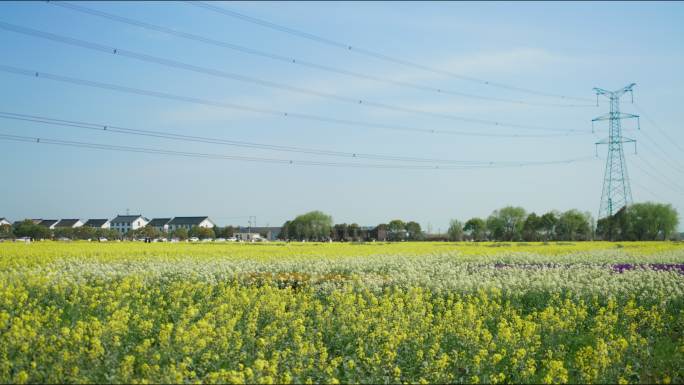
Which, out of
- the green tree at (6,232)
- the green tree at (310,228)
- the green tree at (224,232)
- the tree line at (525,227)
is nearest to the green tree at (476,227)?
the tree line at (525,227)

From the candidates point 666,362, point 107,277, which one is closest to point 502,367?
point 666,362

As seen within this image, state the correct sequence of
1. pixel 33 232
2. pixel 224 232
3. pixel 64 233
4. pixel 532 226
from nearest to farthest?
pixel 33 232 → pixel 64 233 → pixel 532 226 → pixel 224 232

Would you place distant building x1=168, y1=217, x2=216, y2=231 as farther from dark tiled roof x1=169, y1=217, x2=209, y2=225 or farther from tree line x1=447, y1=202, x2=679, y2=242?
tree line x1=447, y1=202, x2=679, y2=242

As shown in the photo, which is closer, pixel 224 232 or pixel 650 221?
pixel 650 221

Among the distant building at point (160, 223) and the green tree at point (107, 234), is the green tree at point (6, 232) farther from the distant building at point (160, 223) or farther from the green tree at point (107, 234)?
the distant building at point (160, 223)

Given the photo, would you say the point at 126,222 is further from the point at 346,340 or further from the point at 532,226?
the point at 346,340

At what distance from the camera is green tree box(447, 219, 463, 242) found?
104 metres

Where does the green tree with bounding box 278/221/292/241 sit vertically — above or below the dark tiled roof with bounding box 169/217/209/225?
below

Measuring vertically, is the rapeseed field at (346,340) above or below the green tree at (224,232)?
below

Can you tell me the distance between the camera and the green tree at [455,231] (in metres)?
104

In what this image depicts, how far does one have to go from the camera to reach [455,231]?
364ft

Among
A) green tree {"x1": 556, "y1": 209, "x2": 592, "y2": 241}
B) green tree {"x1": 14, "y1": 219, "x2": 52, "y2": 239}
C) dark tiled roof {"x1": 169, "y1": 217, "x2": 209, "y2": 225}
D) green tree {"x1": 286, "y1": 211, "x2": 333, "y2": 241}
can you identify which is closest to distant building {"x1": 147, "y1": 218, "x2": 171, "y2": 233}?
dark tiled roof {"x1": 169, "y1": 217, "x2": 209, "y2": 225}

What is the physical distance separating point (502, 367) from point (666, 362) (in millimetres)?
2596

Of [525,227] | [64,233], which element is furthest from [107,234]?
[525,227]
